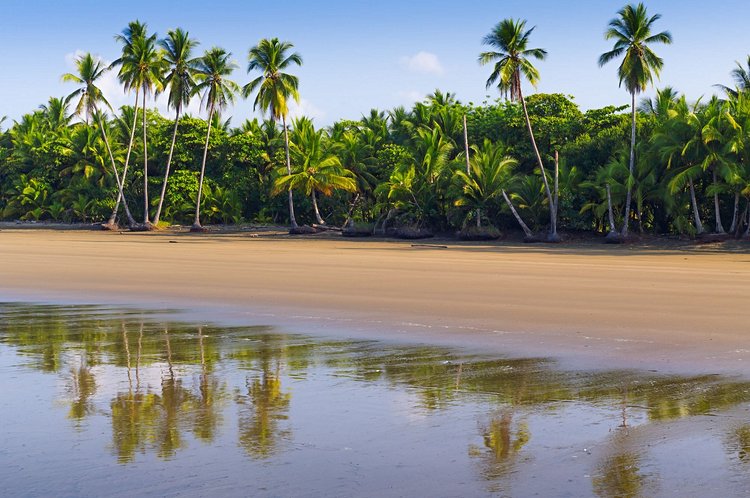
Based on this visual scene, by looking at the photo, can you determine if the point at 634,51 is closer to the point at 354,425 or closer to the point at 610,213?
the point at 610,213

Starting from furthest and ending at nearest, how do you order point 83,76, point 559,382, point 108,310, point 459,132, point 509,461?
point 83,76 → point 459,132 → point 108,310 → point 559,382 → point 509,461

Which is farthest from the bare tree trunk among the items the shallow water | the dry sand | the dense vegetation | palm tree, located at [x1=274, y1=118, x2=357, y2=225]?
the shallow water

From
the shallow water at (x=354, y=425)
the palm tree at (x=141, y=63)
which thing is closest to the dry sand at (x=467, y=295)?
the shallow water at (x=354, y=425)

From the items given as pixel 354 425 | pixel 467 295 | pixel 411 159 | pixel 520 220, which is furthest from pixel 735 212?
pixel 354 425

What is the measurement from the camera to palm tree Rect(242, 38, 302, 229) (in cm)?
4894

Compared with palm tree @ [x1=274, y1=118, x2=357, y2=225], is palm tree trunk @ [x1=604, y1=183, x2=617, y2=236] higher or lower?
lower

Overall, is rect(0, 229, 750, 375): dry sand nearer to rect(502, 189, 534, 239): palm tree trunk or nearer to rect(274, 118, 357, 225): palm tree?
rect(502, 189, 534, 239): palm tree trunk

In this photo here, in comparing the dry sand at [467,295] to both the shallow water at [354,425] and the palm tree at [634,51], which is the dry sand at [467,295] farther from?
the palm tree at [634,51]

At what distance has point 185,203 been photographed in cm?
5622

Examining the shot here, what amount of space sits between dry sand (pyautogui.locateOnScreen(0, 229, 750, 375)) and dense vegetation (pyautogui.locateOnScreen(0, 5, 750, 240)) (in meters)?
9.32

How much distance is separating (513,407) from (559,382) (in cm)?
109

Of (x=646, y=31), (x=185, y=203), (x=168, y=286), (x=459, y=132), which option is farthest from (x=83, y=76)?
(x=168, y=286)

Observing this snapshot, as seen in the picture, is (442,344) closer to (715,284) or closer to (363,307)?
(363,307)

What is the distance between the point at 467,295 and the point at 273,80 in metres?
36.3
